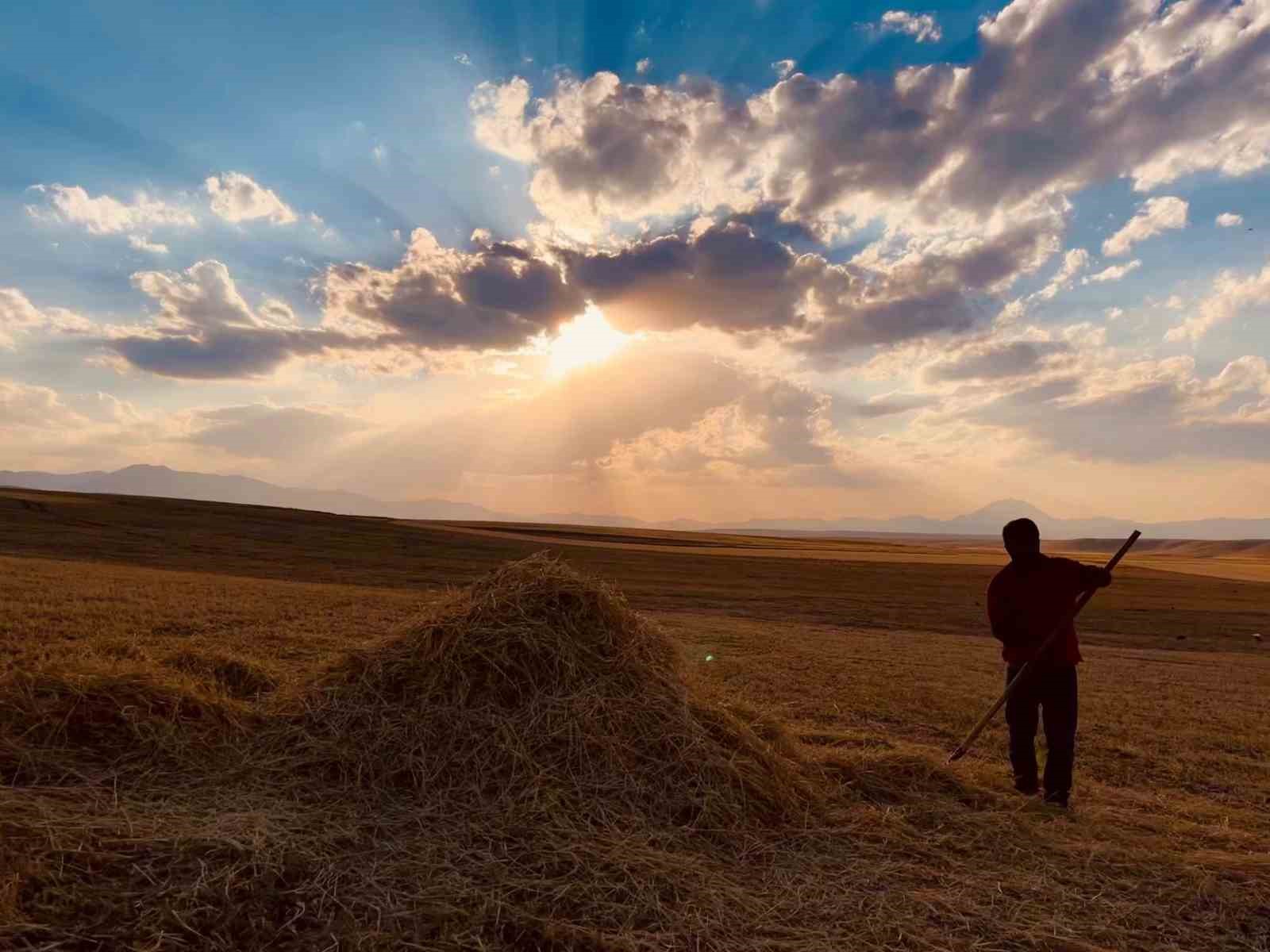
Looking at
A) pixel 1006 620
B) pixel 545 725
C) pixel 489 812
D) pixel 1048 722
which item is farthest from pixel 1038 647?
pixel 489 812

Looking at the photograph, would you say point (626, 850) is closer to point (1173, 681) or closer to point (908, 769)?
point (908, 769)

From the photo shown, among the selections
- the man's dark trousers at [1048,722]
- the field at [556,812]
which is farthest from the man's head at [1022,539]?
the field at [556,812]

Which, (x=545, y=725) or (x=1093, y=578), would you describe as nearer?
(x=545, y=725)

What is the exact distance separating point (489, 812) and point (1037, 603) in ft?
15.3

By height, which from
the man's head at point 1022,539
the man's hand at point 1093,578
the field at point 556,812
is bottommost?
the field at point 556,812

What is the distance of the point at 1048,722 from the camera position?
19.9ft

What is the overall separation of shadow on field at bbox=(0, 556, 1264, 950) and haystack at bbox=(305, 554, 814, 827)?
0.02m

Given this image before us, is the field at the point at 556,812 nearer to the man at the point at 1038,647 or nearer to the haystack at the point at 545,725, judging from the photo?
the haystack at the point at 545,725

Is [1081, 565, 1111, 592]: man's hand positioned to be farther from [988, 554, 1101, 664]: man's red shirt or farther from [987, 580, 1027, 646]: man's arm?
[987, 580, 1027, 646]: man's arm

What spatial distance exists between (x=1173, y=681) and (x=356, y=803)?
15.3 meters

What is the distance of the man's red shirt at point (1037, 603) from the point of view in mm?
6131

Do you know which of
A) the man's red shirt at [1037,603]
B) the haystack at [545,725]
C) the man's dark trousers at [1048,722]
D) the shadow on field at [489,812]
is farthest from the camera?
the man's red shirt at [1037,603]

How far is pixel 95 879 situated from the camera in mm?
3529

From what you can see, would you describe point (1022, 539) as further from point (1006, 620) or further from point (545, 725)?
point (545, 725)
